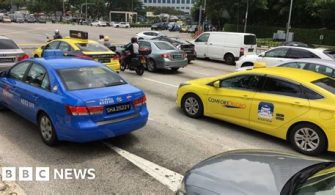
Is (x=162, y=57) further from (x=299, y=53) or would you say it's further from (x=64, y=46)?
(x=299, y=53)

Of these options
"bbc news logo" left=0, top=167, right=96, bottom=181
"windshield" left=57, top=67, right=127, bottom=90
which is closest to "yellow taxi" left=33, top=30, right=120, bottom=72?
"windshield" left=57, top=67, right=127, bottom=90

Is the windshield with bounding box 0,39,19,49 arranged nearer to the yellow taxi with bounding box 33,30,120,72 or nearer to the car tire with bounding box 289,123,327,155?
the yellow taxi with bounding box 33,30,120,72

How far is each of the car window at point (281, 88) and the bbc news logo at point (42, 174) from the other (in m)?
3.81

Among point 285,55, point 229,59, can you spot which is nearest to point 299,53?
point 285,55

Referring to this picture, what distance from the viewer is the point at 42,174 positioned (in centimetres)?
543

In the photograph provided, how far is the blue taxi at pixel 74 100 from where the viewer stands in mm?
5871

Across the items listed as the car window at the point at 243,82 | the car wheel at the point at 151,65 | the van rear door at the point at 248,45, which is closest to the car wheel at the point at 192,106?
the car window at the point at 243,82

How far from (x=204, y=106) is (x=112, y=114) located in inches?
115

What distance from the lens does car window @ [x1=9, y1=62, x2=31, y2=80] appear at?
7339 millimetres

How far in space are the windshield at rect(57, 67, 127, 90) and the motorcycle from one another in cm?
807

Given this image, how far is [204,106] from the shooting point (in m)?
8.47

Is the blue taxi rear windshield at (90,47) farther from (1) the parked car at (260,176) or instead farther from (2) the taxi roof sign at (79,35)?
(1) the parked car at (260,176)

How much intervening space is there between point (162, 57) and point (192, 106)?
7.34 meters

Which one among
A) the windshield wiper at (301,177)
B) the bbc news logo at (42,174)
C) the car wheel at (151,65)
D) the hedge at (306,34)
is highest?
the hedge at (306,34)
